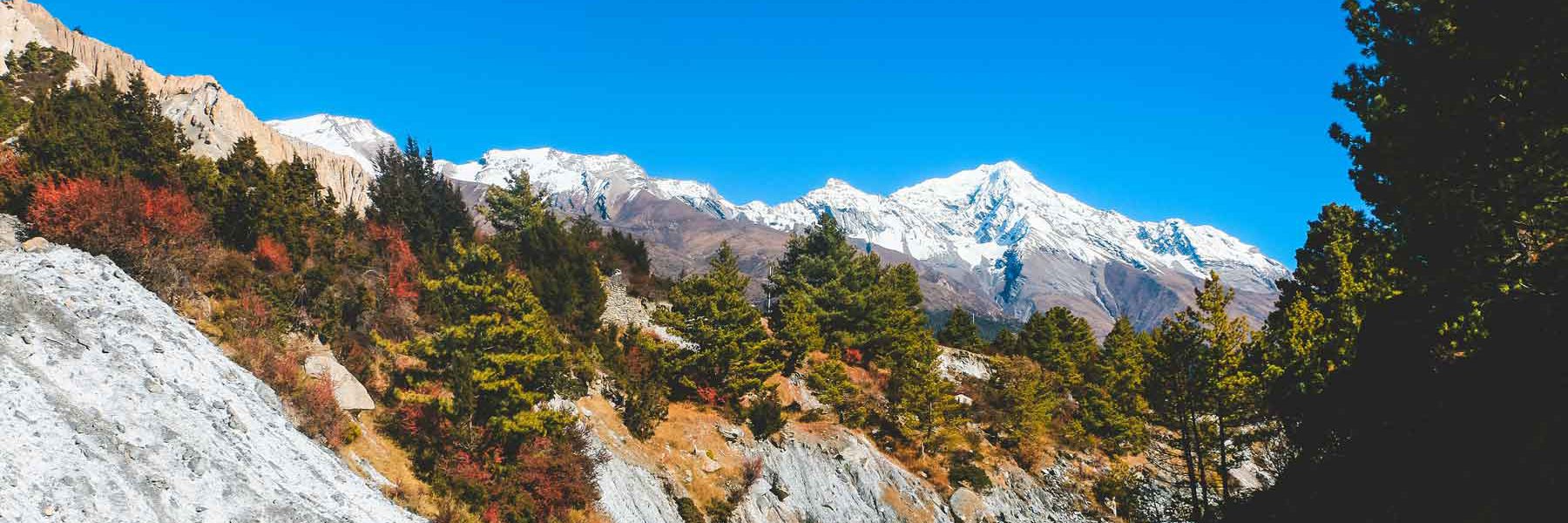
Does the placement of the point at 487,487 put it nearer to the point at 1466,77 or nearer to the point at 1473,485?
the point at 1473,485

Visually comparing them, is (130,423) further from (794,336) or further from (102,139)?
(794,336)

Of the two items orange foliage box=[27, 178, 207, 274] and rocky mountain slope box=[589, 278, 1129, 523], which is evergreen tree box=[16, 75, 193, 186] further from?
rocky mountain slope box=[589, 278, 1129, 523]

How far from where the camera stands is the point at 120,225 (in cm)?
1903

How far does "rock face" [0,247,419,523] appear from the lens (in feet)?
33.9

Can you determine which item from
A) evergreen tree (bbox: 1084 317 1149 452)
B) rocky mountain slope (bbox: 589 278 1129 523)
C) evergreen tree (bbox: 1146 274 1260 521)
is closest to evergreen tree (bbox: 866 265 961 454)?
rocky mountain slope (bbox: 589 278 1129 523)

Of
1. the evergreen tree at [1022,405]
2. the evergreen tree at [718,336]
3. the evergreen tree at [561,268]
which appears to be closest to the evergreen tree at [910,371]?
the evergreen tree at [1022,405]

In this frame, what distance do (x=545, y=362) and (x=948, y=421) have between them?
29092 mm

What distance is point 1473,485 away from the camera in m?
12.2

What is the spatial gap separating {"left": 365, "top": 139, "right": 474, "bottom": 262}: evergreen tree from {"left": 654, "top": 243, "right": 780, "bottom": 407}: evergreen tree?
Answer: 13.1 metres

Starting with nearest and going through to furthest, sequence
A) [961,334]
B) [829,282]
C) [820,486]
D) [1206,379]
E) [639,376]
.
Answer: [1206,379] < [639,376] < [820,486] < [829,282] < [961,334]

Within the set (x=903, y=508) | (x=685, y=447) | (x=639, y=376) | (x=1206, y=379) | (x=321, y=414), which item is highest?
(x=1206, y=379)

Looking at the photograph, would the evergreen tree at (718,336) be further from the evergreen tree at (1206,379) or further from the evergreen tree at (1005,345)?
the evergreen tree at (1005,345)

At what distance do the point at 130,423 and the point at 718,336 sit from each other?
1055 inches

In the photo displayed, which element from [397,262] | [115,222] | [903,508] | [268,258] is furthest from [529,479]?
[903,508]
